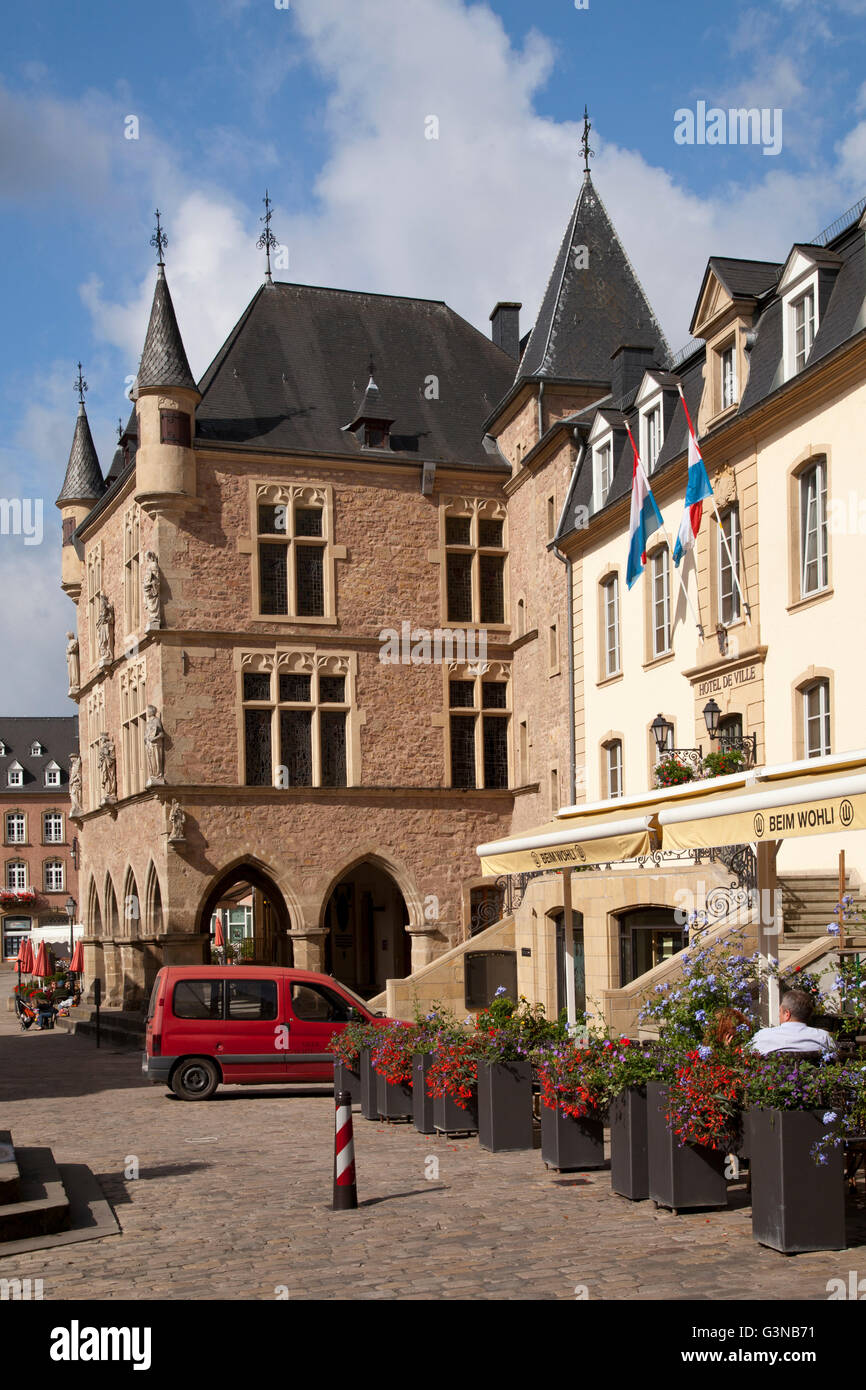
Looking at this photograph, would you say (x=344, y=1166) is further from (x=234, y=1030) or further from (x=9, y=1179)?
(x=234, y=1030)

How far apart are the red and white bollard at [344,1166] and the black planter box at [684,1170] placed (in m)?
1.95

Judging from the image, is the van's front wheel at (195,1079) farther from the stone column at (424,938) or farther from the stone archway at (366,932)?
the stone archway at (366,932)

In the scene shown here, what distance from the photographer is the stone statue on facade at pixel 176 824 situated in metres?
30.8

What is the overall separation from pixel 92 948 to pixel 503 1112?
29689 mm

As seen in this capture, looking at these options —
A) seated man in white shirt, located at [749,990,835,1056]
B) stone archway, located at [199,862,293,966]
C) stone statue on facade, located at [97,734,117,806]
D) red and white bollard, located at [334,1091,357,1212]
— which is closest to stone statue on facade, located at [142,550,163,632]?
stone archway, located at [199,862,293,966]

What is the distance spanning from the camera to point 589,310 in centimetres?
3250

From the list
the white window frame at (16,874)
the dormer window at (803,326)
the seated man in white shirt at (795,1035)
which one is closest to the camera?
the seated man in white shirt at (795,1035)

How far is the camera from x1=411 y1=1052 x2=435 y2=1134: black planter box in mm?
13766

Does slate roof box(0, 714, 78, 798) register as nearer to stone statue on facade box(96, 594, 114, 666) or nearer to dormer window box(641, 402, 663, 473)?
stone statue on facade box(96, 594, 114, 666)

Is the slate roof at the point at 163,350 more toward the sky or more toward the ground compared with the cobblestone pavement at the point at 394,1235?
more toward the sky

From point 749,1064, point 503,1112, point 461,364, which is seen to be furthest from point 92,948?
point 749,1064

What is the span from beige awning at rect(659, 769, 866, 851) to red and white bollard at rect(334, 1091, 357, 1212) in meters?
2.96

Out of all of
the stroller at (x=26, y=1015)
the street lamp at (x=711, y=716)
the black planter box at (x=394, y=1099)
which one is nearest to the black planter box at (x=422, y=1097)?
the black planter box at (x=394, y=1099)
